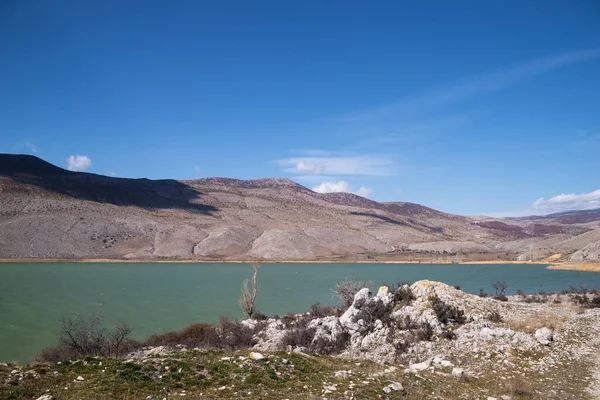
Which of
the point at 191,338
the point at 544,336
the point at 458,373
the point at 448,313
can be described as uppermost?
the point at 448,313

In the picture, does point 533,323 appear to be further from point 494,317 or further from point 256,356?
point 256,356

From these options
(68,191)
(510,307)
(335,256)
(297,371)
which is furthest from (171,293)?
(68,191)

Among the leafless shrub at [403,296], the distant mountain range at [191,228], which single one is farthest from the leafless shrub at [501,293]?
the distant mountain range at [191,228]

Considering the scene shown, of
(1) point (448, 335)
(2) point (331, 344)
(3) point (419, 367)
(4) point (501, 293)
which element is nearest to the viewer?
(3) point (419, 367)

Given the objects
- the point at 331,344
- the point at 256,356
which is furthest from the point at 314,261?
the point at 256,356

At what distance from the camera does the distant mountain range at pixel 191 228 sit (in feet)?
342

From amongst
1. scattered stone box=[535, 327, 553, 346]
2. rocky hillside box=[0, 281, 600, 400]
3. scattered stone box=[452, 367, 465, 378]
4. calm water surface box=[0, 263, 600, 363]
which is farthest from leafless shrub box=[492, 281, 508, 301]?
scattered stone box=[452, 367, 465, 378]

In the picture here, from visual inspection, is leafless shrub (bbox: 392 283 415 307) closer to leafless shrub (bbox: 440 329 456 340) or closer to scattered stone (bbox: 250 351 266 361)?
leafless shrub (bbox: 440 329 456 340)

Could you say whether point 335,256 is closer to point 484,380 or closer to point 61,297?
point 61,297

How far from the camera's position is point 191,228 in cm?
12481

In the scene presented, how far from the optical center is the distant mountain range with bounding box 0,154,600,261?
4107 inches

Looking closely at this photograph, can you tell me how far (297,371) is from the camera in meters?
10.4

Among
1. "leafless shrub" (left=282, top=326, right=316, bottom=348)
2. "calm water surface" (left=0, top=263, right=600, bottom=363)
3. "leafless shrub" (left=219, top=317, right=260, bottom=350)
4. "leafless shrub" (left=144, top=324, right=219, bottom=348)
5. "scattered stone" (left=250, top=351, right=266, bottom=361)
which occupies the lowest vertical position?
"calm water surface" (left=0, top=263, right=600, bottom=363)

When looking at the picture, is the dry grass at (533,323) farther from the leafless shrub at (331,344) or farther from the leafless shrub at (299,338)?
the leafless shrub at (299,338)
